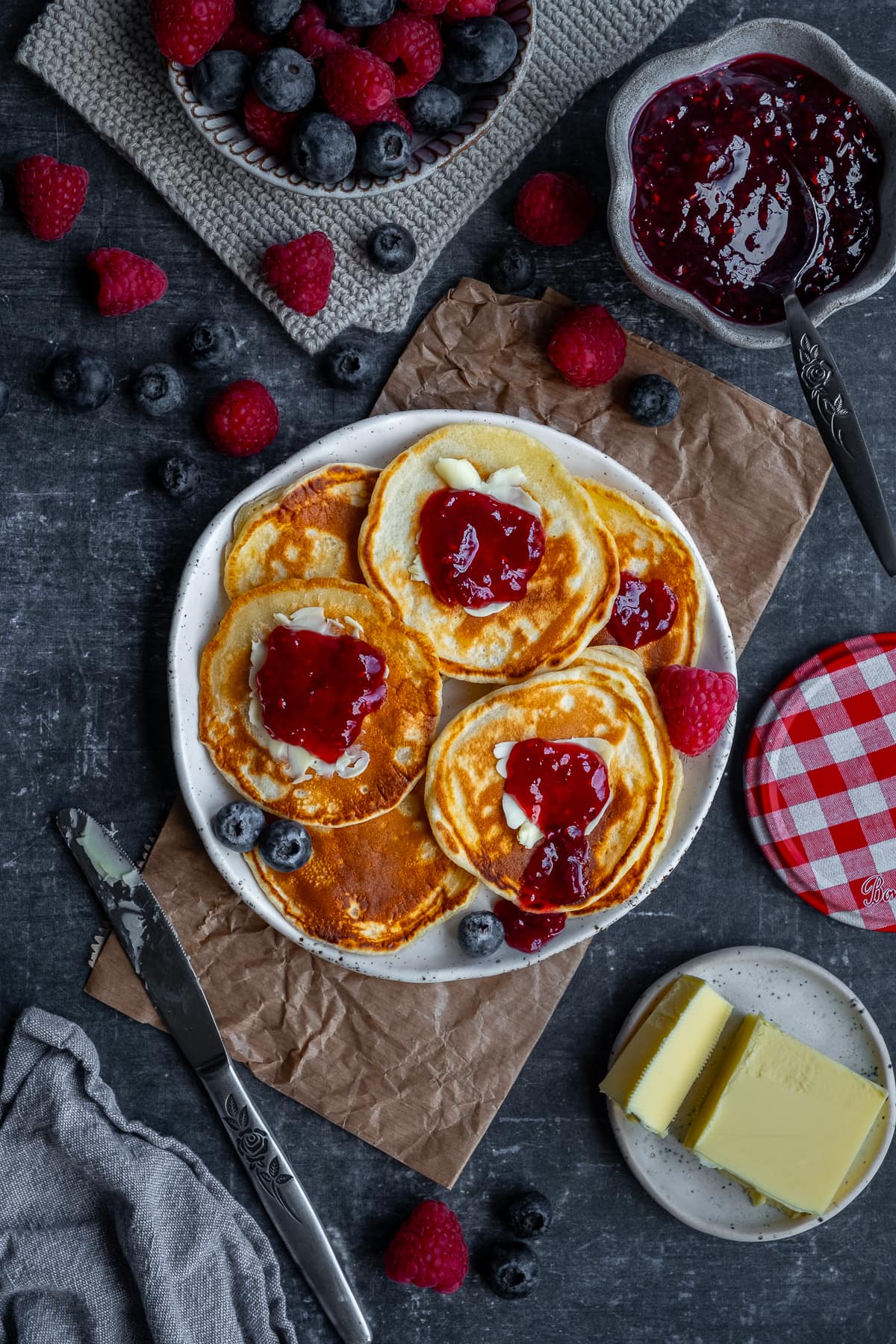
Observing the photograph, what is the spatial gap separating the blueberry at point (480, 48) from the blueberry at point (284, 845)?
1.41m

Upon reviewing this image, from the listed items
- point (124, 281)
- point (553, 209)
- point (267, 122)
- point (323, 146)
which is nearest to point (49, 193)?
point (124, 281)

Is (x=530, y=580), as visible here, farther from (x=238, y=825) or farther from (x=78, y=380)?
(x=78, y=380)

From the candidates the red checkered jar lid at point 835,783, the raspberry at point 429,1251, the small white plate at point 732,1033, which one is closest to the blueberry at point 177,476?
the red checkered jar lid at point 835,783

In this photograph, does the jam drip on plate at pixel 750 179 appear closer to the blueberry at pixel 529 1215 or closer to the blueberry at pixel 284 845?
the blueberry at pixel 284 845

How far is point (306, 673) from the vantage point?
1.85m

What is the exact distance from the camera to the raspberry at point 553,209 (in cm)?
203

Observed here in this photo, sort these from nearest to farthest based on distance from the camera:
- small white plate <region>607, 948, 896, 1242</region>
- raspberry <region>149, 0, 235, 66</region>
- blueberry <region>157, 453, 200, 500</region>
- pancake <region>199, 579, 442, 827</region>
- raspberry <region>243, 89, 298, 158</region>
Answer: raspberry <region>149, 0, 235, 66</region>
raspberry <region>243, 89, 298, 158</region>
pancake <region>199, 579, 442, 827</region>
blueberry <region>157, 453, 200, 500</region>
small white plate <region>607, 948, 896, 1242</region>

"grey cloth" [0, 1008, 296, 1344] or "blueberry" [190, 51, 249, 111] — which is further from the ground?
"blueberry" [190, 51, 249, 111]

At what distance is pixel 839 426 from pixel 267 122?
1.19 m

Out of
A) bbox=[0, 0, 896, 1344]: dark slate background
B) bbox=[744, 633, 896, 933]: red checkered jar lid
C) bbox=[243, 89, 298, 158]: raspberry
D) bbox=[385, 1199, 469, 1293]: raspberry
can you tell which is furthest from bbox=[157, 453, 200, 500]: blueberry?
bbox=[385, 1199, 469, 1293]: raspberry

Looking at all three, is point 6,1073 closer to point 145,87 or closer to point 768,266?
point 145,87

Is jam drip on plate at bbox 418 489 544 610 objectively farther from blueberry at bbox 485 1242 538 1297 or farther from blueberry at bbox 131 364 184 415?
blueberry at bbox 485 1242 538 1297

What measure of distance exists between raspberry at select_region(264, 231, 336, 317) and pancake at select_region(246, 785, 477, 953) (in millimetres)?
986

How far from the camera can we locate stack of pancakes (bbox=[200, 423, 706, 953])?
6.38 ft
